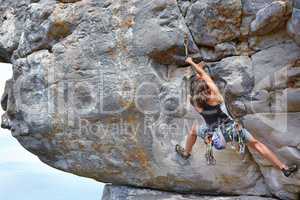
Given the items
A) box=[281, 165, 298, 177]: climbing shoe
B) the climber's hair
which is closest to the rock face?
box=[281, 165, 298, 177]: climbing shoe

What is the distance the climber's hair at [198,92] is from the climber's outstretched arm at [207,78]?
2.7 inches

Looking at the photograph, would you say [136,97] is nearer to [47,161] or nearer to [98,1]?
[98,1]

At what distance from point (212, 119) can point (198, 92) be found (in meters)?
0.47

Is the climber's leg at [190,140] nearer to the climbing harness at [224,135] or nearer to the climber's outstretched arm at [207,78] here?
the climbing harness at [224,135]

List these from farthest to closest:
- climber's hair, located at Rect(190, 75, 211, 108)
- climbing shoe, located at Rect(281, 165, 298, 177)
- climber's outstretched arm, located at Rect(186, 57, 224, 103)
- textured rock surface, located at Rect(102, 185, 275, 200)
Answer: textured rock surface, located at Rect(102, 185, 275, 200) < climber's hair, located at Rect(190, 75, 211, 108) < climber's outstretched arm, located at Rect(186, 57, 224, 103) < climbing shoe, located at Rect(281, 165, 298, 177)

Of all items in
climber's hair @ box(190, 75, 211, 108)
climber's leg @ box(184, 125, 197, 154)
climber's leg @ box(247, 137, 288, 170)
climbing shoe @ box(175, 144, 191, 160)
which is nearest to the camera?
climber's leg @ box(247, 137, 288, 170)

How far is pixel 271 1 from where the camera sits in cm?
693

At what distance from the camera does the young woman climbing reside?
7143 mm

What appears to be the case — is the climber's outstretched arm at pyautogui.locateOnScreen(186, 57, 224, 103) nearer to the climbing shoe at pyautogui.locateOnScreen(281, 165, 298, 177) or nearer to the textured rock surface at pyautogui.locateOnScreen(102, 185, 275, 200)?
the climbing shoe at pyautogui.locateOnScreen(281, 165, 298, 177)

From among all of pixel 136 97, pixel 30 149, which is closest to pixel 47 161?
pixel 30 149

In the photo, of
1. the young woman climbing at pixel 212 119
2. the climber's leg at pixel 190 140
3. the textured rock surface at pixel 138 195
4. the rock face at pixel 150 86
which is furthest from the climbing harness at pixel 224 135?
the textured rock surface at pixel 138 195

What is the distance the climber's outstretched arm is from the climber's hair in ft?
0.22

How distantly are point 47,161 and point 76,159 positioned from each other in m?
0.86

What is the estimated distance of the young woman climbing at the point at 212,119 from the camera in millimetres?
7143
